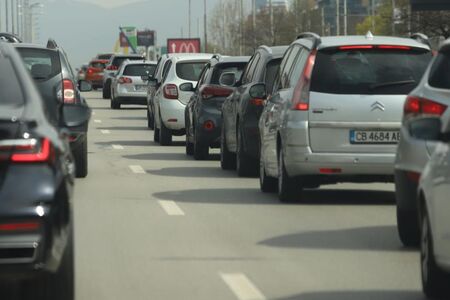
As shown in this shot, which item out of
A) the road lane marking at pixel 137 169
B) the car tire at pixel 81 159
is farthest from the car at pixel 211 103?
the car tire at pixel 81 159

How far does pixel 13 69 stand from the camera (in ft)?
28.6

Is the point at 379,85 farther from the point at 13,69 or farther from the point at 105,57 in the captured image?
the point at 105,57

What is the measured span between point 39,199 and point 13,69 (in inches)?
54.1

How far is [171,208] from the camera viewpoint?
15.3 meters

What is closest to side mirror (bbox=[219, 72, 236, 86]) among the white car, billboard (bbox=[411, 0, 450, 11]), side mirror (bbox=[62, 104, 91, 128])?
side mirror (bbox=[62, 104, 91, 128])

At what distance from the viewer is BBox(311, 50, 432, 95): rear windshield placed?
15.2 meters

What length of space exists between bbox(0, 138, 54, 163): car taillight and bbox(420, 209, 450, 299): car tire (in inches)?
92.4

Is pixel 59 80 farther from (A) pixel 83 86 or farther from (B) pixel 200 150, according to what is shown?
(B) pixel 200 150

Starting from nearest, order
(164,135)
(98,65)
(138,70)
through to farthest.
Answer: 1. (164,135)
2. (138,70)
3. (98,65)

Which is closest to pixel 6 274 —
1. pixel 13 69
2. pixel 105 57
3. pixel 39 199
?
pixel 39 199

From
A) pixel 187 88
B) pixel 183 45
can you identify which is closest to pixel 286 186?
pixel 187 88

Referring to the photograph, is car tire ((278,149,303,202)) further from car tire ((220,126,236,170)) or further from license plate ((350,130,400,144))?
car tire ((220,126,236,170))

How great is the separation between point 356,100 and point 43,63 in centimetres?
538

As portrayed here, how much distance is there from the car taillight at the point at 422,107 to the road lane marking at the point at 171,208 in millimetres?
3237
